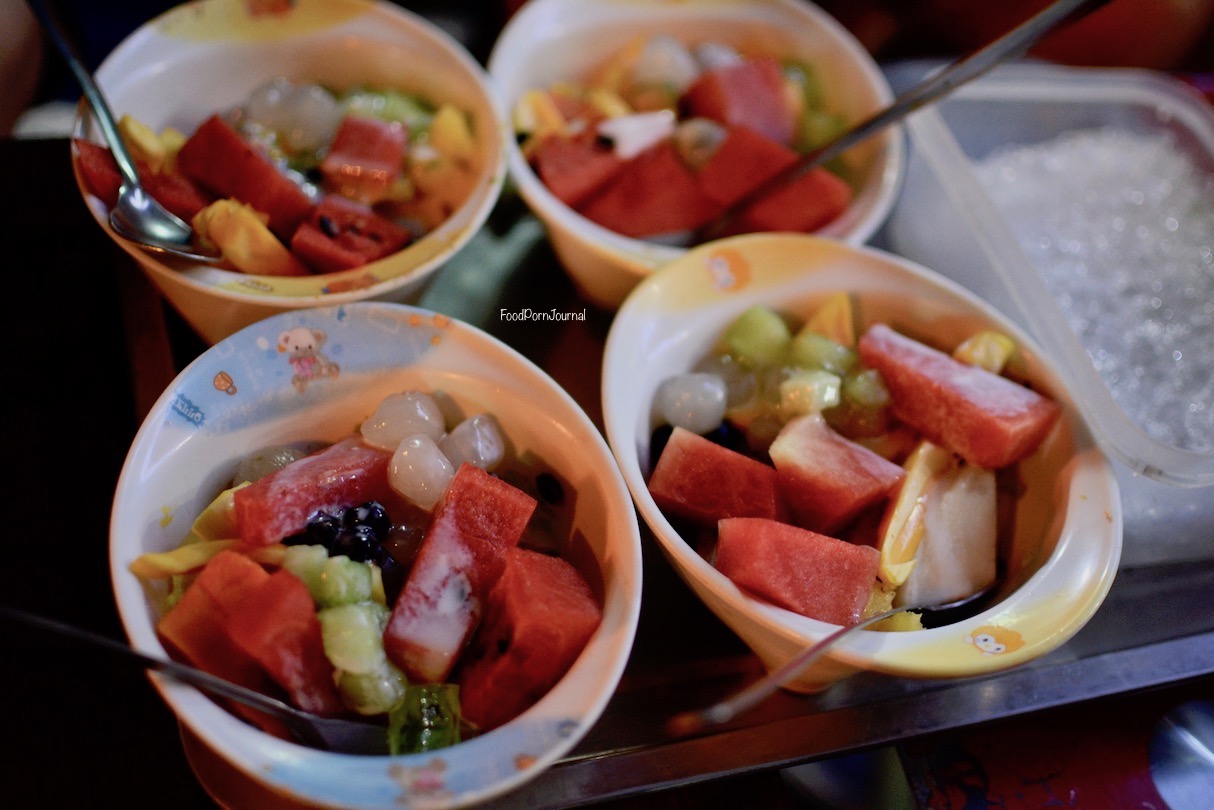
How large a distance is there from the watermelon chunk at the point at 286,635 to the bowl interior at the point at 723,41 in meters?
0.68

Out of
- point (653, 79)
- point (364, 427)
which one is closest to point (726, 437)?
point (364, 427)

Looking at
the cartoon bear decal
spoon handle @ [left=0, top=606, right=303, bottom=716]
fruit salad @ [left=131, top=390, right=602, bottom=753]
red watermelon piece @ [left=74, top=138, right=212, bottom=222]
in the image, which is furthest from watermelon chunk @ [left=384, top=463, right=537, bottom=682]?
red watermelon piece @ [left=74, top=138, right=212, bottom=222]

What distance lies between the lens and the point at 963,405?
3.17ft

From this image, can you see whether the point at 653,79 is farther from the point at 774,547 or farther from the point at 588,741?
the point at 588,741

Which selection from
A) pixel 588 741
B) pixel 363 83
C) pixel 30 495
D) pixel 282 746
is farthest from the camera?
pixel 363 83

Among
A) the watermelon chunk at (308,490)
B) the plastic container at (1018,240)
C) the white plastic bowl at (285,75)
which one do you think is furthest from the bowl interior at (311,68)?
the plastic container at (1018,240)

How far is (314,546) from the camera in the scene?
30.0 inches

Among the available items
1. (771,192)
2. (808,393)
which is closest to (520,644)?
(808,393)

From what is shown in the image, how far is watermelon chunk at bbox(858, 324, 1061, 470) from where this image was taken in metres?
0.96

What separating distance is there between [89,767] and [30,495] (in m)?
0.35

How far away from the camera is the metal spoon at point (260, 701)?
595 millimetres

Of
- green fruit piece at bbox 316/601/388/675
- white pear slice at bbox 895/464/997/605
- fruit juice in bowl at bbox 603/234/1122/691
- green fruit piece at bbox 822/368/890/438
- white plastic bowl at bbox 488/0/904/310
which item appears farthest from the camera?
white plastic bowl at bbox 488/0/904/310

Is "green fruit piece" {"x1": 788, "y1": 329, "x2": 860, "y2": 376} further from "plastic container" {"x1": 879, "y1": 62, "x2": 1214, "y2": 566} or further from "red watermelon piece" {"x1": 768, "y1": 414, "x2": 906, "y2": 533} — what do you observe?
"plastic container" {"x1": 879, "y1": 62, "x2": 1214, "y2": 566}

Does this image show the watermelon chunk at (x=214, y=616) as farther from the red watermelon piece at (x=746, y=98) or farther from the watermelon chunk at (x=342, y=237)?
the red watermelon piece at (x=746, y=98)
